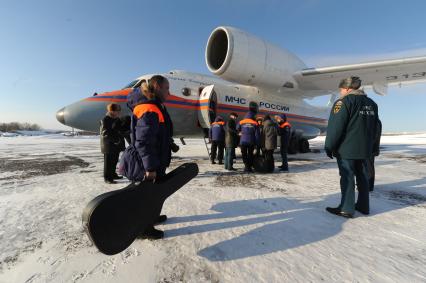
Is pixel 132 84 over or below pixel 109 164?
over

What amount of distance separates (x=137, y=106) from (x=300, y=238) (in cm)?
186

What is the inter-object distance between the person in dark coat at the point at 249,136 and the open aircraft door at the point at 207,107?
2000 mm

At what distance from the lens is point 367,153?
251cm

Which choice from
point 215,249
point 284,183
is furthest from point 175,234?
point 284,183

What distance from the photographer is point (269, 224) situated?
2.34 m

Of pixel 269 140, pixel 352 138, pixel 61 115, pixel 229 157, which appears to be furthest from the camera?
pixel 61 115

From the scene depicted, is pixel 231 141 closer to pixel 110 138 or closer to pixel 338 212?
pixel 110 138

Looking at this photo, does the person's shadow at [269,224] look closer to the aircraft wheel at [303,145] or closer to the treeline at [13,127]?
the aircraft wheel at [303,145]

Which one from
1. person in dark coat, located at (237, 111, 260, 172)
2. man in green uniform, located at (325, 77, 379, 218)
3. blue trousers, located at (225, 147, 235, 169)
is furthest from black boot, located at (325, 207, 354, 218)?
blue trousers, located at (225, 147, 235, 169)

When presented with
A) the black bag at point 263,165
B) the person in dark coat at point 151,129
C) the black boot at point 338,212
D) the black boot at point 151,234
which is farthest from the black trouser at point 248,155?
the black boot at point 151,234

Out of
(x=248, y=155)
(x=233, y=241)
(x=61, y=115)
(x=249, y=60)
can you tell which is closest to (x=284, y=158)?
(x=248, y=155)

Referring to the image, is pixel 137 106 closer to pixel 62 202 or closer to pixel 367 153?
pixel 62 202

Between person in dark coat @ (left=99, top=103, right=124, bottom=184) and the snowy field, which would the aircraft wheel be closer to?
the snowy field

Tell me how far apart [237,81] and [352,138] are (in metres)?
5.20
